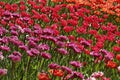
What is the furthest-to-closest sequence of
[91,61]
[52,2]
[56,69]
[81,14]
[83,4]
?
[52,2]
[83,4]
[81,14]
[91,61]
[56,69]

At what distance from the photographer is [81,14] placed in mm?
7992

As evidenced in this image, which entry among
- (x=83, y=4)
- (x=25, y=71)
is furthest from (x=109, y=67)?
(x=83, y=4)

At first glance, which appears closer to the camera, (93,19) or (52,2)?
(93,19)

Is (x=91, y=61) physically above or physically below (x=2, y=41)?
Answer: below

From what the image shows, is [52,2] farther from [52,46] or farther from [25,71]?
[25,71]

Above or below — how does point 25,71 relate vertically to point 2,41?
below

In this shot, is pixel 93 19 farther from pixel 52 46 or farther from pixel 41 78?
pixel 41 78

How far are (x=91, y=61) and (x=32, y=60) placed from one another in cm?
105

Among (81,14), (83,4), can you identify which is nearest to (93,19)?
(81,14)

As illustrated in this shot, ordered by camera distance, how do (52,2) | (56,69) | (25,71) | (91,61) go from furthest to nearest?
(52,2), (91,61), (25,71), (56,69)

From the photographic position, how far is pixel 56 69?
16.0ft

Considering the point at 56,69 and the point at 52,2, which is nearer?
the point at 56,69

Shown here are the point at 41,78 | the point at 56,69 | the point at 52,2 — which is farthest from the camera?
the point at 52,2

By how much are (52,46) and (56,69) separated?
1578mm
